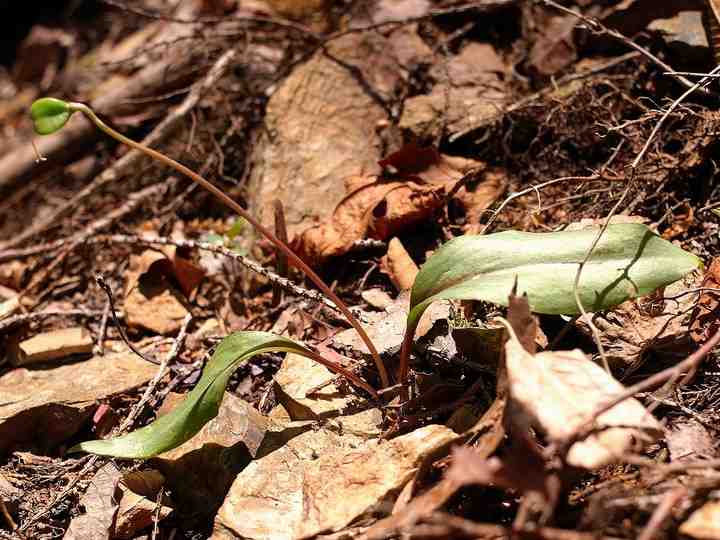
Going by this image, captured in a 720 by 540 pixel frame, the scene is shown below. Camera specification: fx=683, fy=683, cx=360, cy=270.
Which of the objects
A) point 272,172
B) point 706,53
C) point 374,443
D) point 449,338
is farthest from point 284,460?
point 706,53

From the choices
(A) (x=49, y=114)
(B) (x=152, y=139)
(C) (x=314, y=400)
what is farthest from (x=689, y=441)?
(B) (x=152, y=139)

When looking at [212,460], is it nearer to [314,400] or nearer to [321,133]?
[314,400]

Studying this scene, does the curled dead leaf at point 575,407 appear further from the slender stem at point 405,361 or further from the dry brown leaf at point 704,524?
the slender stem at point 405,361

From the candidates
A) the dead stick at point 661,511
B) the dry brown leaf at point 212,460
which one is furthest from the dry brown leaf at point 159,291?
the dead stick at point 661,511

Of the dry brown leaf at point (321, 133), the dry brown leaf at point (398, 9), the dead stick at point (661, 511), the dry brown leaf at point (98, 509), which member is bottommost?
the dry brown leaf at point (98, 509)

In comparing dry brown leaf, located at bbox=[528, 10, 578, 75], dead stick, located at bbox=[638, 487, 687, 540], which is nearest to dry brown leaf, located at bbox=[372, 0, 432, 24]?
dry brown leaf, located at bbox=[528, 10, 578, 75]
